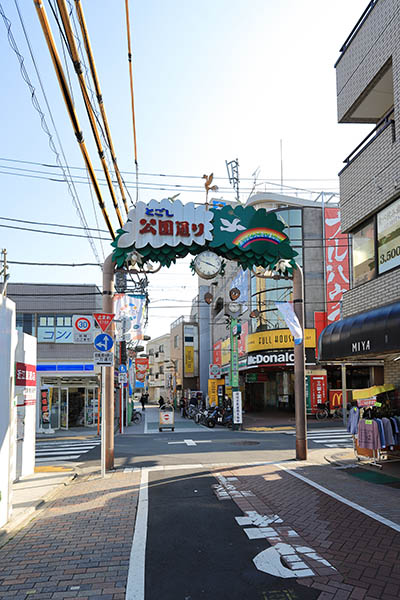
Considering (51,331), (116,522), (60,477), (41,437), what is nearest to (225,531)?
(116,522)

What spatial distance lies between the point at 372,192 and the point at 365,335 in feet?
12.7

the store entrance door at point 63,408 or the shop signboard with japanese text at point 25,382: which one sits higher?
the shop signboard with japanese text at point 25,382

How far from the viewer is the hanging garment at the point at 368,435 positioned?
11977mm

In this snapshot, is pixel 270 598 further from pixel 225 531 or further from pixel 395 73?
pixel 395 73

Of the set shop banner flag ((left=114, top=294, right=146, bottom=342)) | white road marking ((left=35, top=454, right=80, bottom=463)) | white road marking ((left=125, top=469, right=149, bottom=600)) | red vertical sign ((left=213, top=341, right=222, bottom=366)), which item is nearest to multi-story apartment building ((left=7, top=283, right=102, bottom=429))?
shop banner flag ((left=114, top=294, right=146, bottom=342))

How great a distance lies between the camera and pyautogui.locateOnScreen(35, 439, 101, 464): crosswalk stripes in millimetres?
15969

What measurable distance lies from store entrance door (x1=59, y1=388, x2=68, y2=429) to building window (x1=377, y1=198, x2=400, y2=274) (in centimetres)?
2008

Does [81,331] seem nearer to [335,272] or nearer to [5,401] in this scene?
[5,401]

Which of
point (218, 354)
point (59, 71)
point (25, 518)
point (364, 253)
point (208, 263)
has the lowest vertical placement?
point (25, 518)

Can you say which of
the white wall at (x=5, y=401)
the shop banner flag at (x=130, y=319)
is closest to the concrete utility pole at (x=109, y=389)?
the white wall at (x=5, y=401)

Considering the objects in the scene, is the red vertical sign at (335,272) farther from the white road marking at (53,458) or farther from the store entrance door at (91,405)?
the white road marking at (53,458)

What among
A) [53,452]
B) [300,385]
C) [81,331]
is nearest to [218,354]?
[81,331]

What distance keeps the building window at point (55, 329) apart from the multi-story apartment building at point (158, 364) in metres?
48.4

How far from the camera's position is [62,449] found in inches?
718
